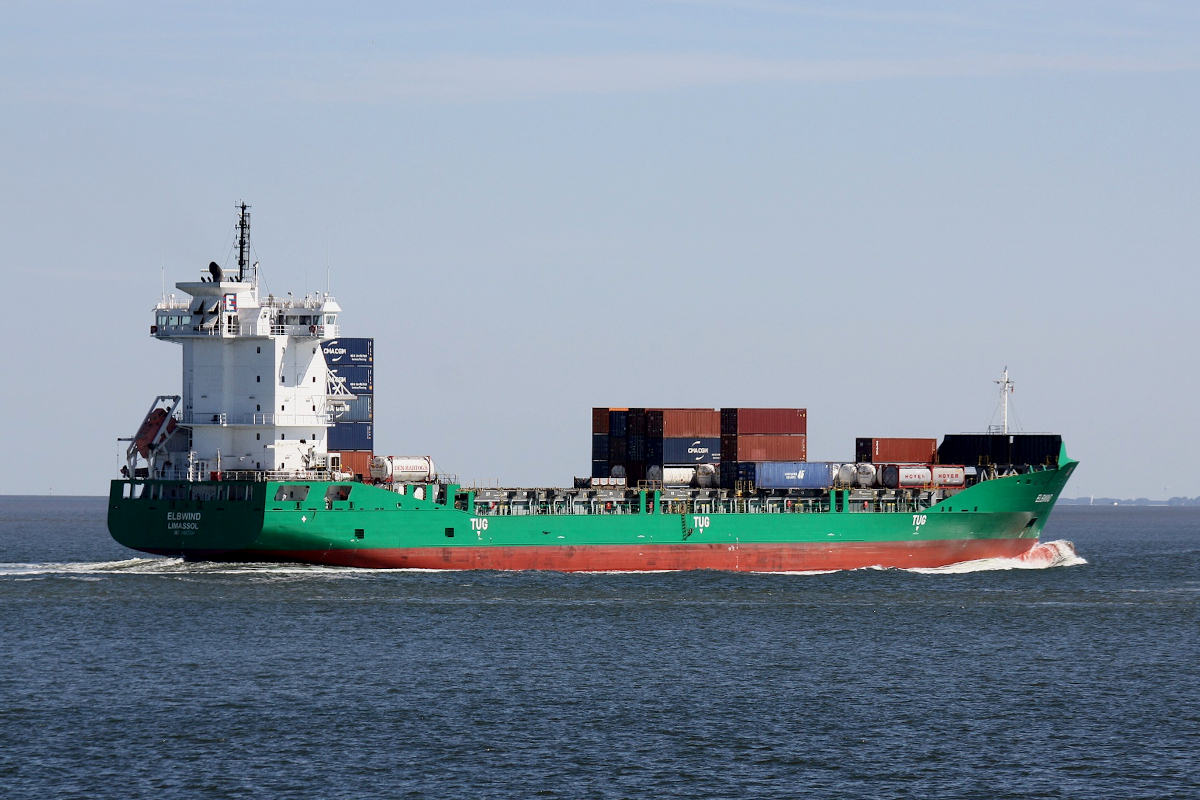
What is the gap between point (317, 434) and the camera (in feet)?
208

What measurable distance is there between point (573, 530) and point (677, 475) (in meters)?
8.43

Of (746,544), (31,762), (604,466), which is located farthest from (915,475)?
(31,762)

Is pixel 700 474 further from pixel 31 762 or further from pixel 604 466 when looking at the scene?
pixel 31 762

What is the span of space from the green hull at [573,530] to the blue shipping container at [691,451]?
3298mm

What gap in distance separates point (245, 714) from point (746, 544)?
37.5 metres

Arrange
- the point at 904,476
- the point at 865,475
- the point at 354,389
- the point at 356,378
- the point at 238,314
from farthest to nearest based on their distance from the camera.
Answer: the point at 865,475 → the point at 904,476 → the point at 356,378 → the point at 354,389 → the point at 238,314

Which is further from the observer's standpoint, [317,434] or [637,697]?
[317,434]

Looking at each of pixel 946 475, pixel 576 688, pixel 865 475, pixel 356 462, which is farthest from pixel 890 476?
pixel 576 688

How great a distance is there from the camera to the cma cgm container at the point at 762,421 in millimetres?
73438

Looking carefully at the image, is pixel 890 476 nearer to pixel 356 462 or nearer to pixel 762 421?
pixel 762 421

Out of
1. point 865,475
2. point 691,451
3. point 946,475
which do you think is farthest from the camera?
point 946,475

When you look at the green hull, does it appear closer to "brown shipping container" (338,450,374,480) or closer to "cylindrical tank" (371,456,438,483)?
"cylindrical tank" (371,456,438,483)

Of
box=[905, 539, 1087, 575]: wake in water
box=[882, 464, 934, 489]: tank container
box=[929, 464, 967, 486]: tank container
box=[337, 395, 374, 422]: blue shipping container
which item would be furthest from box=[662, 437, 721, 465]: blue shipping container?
box=[337, 395, 374, 422]: blue shipping container

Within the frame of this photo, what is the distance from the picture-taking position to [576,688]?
3850 cm
